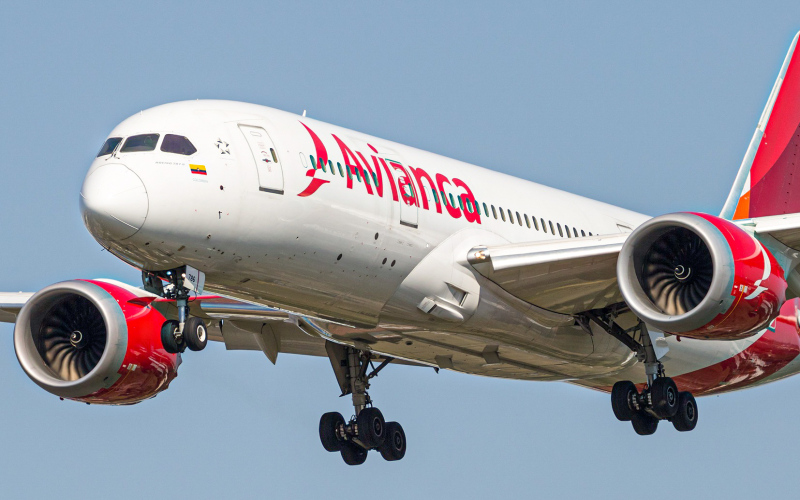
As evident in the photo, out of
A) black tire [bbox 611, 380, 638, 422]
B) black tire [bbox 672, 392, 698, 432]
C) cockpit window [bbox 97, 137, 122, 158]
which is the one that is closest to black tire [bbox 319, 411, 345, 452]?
black tire [bbox 611, 380, 638, 422]

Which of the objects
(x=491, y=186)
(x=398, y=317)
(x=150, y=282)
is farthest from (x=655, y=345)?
(x=150, y=282)

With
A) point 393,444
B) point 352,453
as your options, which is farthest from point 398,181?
point 352,453

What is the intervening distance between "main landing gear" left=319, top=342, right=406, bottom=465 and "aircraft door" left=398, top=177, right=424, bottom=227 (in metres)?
5.91

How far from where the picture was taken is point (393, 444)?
28.1 meters

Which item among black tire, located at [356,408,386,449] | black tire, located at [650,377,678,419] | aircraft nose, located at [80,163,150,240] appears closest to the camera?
aircraft nose, located at [80,163,150,240]

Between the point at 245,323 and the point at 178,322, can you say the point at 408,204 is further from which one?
the point at 245,323

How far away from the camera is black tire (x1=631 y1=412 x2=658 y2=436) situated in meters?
26.3

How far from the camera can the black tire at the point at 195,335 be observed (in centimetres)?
1956

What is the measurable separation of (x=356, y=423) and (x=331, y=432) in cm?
66

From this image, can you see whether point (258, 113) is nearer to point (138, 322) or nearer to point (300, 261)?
point (300, 261)

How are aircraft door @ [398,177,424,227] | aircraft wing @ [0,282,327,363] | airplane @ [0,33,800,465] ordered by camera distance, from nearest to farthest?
airplane @ [0,33,800,465], aircraft door @ [398,177,424,227], aircraft wing @ [0,282,327,363]

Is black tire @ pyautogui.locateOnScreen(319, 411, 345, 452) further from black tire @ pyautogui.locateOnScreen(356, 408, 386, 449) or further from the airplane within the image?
black tire @ pyautogui.locateOnScreen(356, 408, 386, 449)

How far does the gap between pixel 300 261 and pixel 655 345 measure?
33.1ft

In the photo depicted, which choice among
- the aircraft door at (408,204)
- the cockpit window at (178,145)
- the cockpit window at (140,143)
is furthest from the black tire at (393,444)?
the cockpit window at (140,143)
